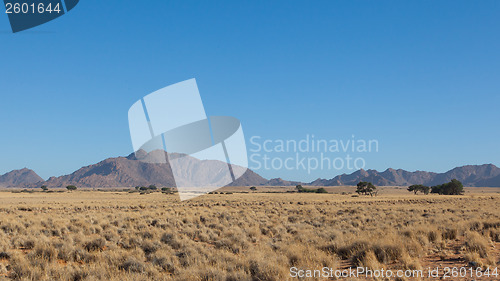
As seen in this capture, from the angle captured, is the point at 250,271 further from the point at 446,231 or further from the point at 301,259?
the point at 446,231

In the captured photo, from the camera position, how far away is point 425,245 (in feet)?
40.8

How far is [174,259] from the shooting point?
483 inches

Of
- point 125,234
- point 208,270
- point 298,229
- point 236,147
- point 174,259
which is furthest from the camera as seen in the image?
point 236,147

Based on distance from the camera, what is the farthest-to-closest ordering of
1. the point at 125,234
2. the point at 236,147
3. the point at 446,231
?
the point at 236,147 → the point at 125,234 → the point at 446,231

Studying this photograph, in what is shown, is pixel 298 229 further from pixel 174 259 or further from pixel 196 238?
pixel 174 259

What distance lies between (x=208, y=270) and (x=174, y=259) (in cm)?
315

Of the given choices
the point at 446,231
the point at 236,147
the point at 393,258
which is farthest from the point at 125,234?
the point at 446,231

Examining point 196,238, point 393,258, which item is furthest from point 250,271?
point 196,238

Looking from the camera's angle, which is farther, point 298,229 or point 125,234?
point 298,229

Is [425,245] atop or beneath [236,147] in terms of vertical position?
beneath

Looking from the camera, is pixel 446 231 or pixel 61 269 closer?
pixel 61 269

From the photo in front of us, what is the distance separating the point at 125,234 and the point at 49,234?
4.20m

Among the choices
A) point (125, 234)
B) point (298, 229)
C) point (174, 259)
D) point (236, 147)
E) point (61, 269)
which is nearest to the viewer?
point (61, 269)

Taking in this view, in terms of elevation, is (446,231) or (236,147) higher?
(236,147)
